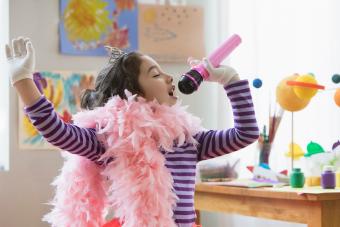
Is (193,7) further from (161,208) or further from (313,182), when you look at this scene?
(161,208)

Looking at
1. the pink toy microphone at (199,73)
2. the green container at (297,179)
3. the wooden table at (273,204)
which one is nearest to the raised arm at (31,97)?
the pink toy microphone at (199,73)

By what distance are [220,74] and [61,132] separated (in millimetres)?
330

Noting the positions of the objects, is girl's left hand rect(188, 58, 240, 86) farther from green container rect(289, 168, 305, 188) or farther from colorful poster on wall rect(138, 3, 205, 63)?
colorful poster on wall rect(138, 3, 205, 63)

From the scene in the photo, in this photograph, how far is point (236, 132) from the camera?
4.02ft

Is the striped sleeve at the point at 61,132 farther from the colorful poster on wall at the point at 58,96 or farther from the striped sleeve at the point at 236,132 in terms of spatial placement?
the colorful poster on wall at the point at 58,96

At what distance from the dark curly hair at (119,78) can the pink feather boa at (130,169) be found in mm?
43

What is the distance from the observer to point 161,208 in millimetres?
1159

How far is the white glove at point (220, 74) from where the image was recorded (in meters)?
1.16

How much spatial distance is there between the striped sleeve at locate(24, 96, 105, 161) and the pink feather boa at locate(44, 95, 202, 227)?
2 cm

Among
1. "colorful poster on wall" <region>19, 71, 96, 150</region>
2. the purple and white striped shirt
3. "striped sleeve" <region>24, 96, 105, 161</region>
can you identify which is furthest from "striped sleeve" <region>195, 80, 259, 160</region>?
"colorful poster on wall" <region>19, 71, 96, 150</region>

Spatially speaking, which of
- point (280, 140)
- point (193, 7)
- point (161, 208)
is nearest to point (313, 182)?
point (280, 140)

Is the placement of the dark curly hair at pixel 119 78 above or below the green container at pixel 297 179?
above

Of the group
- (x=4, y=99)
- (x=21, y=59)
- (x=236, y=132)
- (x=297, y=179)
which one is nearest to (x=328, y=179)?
(x=297, y=179)

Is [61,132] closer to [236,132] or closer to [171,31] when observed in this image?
[236,132]
